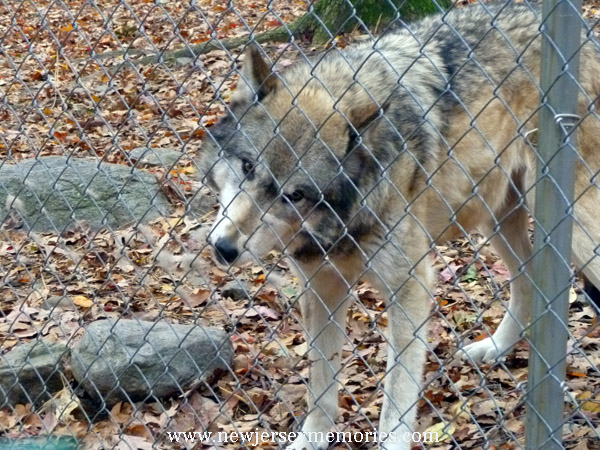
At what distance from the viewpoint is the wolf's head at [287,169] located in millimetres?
3355

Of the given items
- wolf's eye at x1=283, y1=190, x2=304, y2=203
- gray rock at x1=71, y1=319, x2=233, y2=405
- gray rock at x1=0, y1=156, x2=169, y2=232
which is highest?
wolf's eye at x1=283, y1=190, x2=304, y2=203

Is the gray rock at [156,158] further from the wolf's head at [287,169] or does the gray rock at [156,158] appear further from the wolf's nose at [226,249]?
the wolf's nose at [226,249]

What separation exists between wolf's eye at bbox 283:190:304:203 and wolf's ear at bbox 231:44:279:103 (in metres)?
0.42

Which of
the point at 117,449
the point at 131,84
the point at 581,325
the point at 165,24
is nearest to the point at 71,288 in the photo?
the point at 117,449

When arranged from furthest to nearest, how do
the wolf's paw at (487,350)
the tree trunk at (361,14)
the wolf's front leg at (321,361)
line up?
1. the tree trunk at (361,14)
2. the wolf's paw at (487,350)
3. the wolf's front leg at (321,361)

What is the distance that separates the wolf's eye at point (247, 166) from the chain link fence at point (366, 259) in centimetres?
1

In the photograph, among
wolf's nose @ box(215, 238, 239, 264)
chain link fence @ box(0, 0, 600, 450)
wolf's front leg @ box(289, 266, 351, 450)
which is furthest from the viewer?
wolf's front leg @ box(289, 266, 351, 450)

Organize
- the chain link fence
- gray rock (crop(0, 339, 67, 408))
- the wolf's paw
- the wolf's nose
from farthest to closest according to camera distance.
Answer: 1. the wolf's paw
2. gray rock (crop(0, 339, 67, 408))
3. the wolf's nose
4. the chain link fence

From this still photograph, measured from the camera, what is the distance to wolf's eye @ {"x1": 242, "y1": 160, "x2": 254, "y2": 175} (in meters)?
3.44

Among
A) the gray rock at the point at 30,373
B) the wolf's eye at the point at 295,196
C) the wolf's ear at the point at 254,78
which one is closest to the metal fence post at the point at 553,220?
the wolf's eye at the point at 295,196

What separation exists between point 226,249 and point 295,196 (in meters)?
0.37

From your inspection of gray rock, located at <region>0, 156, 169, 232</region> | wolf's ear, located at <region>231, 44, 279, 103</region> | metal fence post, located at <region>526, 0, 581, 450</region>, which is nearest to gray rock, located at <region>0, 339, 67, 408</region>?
wolf's ear, located at <region>231, 44, 279, 103</region>

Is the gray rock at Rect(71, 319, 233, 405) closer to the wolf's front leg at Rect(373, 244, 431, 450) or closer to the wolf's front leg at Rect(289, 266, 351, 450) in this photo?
the wolf's front leg at Rect(289, 266, 351, 450)

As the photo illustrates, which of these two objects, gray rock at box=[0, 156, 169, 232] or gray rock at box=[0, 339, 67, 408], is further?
gray rock at box=[0, 156, 169, 232]
